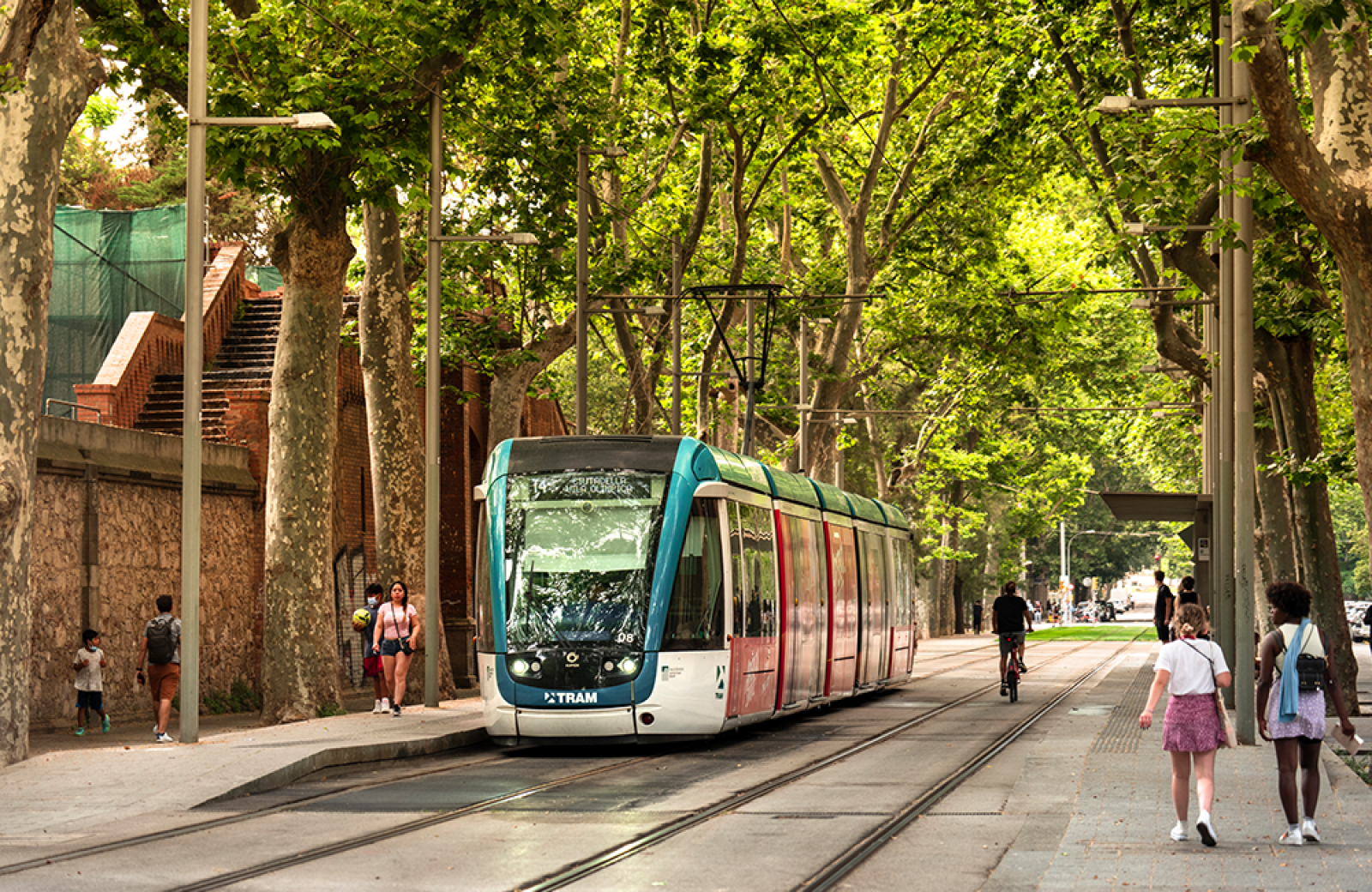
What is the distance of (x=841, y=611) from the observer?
909 inches

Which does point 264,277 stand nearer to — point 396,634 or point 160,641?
point 396,634

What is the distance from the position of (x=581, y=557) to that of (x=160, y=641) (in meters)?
5.45

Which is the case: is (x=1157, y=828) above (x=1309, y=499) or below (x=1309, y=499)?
below

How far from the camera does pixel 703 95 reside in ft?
89.8

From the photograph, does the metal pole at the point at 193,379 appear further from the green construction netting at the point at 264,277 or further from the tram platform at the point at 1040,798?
the green construction netting at the point at 264,277

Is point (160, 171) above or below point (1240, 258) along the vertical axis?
above

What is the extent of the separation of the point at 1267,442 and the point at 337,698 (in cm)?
1298

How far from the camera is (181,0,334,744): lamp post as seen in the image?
15438 mm

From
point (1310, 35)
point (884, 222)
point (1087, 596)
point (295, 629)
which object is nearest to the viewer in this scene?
point (1310, 35)

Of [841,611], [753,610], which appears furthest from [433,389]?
[841,611]

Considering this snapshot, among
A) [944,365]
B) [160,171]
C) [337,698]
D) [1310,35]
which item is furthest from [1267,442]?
[160,171]

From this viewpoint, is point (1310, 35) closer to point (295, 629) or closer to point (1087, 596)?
point (295, 629)

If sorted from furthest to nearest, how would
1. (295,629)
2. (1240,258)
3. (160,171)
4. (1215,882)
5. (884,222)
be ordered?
(160,171) < (884,222) < (295,629) < (1240,258) < (1215,882)

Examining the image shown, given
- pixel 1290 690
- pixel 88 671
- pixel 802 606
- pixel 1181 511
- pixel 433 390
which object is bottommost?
pixel 88 671
